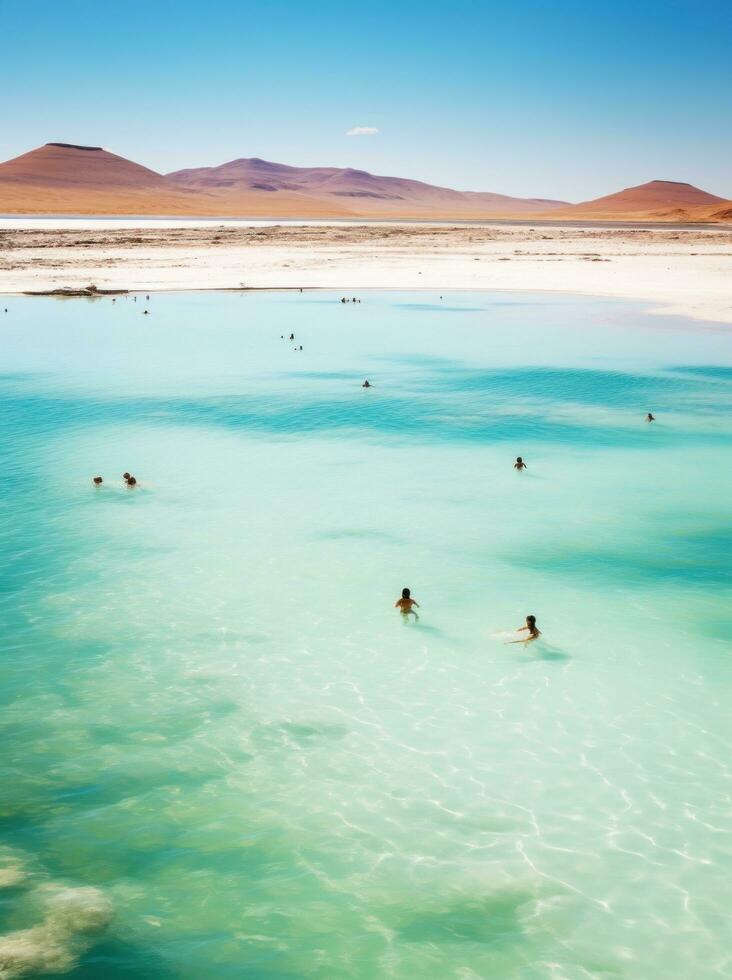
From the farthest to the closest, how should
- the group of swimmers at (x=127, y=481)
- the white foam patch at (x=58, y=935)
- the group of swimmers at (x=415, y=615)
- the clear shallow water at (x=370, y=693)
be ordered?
the group of swimmers at (x=127, y=481) < the group of swimmers at (x=415, y=615) < the clear shallow water at (x=370, y=693) < the white foam patch at (x=58, y=935)

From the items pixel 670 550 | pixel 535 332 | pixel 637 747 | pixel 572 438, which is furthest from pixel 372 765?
pixel 535 332

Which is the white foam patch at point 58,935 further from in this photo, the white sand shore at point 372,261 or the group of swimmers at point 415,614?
the white sand shore at point 372,261

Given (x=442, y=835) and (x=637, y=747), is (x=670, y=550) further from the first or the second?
(x=442, y=835)

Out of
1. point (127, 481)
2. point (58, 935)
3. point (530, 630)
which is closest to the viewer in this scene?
point (58, 935)

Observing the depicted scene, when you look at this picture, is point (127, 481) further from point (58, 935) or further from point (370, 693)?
point (58, 935)

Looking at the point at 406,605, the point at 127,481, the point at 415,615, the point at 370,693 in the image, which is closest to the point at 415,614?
the point at 415,615

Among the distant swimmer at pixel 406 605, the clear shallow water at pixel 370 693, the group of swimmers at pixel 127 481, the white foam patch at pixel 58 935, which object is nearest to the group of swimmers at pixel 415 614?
the distant swimmer at pixel 406 605
